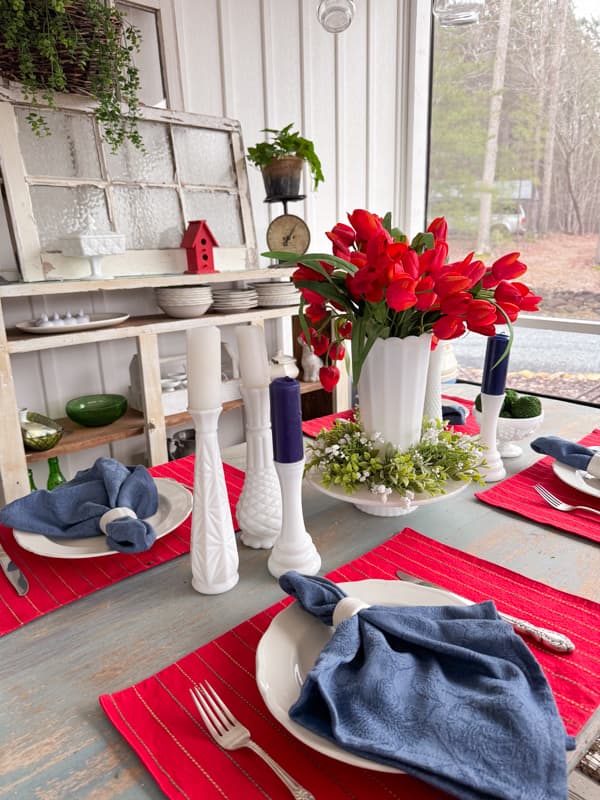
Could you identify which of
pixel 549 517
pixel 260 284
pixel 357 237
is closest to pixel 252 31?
pixel 260 284

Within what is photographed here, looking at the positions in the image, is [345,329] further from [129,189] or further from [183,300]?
[129,189]

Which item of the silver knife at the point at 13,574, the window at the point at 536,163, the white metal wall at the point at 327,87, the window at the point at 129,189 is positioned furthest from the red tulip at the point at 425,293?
the window at the point at 536,163

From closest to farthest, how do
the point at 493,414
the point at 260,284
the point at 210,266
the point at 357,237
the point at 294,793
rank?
the point at 294,793, the point at 357,237, the point at 493,414, the point at 210,266, the point at 260,284

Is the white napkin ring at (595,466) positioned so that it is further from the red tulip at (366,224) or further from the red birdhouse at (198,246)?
the red birdhouse at (198,246)

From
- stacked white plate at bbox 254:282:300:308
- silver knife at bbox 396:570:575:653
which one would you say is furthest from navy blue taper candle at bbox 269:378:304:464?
stacked white plate at bbox 254:282:300:308

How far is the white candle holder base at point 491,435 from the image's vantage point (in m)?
1.13

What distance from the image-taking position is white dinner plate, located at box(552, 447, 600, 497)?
1.04 metres

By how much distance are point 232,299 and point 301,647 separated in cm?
167

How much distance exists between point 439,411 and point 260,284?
1231mm

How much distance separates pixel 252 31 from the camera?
91.5 inches

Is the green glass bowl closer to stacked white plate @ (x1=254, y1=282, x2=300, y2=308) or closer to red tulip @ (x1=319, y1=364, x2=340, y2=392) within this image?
stacked white plate @ (x1=254, y1=282, x2=300, y2=308)

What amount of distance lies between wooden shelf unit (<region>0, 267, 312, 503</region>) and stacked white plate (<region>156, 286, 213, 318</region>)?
3cm

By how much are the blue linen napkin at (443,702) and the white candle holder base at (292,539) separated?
0.17 m

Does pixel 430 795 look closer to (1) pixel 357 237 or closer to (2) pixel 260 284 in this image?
(1) pixel 357 237
